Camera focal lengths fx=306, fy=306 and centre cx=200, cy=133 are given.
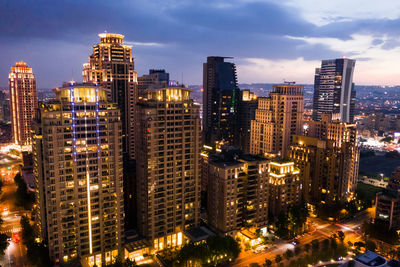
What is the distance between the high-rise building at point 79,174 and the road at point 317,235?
40319 millimetres

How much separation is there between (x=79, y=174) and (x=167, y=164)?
2554 centimetres

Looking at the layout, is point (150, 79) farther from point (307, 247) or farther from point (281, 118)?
point (307, 247)

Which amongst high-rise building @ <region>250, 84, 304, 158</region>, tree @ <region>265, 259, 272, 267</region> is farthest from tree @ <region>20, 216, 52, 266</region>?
high-rise building @ <region>250, 84, 304, 158</region>

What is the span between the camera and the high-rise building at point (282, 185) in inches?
4518

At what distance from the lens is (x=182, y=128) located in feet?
315

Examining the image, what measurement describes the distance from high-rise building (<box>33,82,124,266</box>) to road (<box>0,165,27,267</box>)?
14.5m

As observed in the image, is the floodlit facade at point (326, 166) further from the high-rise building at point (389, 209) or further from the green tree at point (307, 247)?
the green tree at point (307, 247)

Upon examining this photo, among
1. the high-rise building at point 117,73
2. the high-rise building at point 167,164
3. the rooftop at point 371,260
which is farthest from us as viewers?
the high-rise building at point 117,73

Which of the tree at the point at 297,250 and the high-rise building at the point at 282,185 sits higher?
the high-rise building at the point at 282,185

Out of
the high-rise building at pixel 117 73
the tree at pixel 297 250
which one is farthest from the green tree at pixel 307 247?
the high-rise building at pixel 117 73

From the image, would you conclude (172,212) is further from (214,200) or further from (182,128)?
(182,128)

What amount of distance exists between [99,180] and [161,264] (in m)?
31.0

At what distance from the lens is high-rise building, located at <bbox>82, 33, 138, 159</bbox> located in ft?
449

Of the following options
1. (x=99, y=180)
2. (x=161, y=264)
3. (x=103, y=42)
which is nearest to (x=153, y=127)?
(x=99, y=180)
